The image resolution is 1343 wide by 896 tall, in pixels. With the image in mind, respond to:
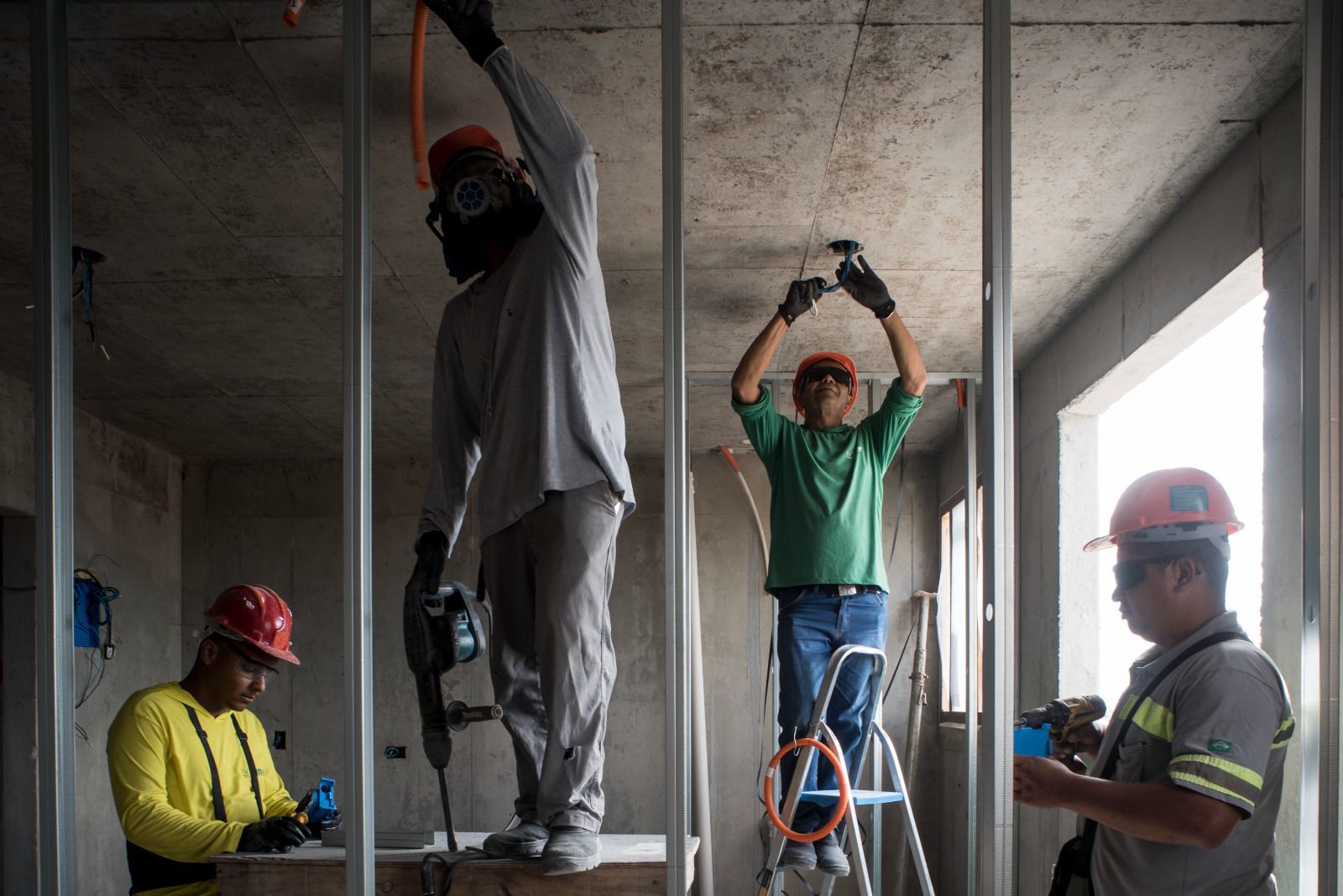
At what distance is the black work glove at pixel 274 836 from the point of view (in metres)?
2.64

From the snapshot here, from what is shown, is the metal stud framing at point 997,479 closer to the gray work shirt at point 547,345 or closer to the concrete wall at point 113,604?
the gray work shirt at point 547,345

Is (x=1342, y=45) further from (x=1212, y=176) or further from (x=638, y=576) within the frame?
(x=638, y=576)

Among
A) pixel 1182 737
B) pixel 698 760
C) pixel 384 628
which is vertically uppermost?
pixel 1182 737

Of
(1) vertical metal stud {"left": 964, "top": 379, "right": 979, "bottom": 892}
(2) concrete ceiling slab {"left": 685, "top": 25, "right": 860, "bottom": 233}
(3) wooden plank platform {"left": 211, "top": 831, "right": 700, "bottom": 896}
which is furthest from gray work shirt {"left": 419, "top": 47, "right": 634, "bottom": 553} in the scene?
(1) vertical metal stud {"left": 964, "top": 379, "right": 979, "bottom": 892}

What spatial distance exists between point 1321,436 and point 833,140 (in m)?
1.97

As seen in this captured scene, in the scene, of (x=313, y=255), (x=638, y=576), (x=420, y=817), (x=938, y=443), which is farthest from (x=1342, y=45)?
(x=420, y=817)

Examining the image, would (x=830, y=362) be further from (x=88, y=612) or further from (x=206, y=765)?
(x=88, y=612)

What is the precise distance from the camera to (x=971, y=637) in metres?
5.84

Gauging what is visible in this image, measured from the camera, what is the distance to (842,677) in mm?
3480

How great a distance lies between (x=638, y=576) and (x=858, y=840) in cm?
561

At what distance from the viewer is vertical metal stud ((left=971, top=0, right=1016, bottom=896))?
2.06m

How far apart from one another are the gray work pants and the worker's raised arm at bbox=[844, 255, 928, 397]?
1.61 meters

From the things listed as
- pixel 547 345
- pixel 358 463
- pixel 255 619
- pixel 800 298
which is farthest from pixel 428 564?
pixel 800 298

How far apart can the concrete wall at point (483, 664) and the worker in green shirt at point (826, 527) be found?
473 centimetres
